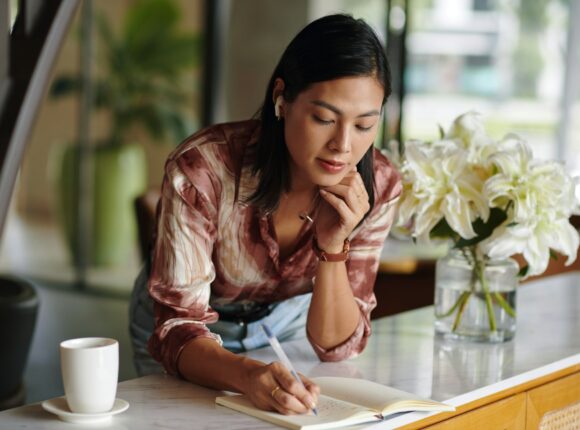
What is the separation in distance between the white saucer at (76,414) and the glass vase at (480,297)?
2.77 ft

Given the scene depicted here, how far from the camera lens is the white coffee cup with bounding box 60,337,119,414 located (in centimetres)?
148

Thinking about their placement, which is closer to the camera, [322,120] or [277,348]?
[277,348]

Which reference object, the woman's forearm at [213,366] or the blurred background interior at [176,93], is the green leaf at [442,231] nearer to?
the woman's forearm at [213,366]

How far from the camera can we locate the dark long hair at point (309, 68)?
177cm

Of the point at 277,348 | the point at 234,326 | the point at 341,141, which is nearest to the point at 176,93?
the point at 234,326

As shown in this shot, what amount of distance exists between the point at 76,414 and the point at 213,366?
274 mm

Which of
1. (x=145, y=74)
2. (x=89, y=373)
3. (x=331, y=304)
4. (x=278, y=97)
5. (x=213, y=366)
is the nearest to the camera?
(x=89, y=373)

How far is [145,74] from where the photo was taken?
6.06 metres

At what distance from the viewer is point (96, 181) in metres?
6.16

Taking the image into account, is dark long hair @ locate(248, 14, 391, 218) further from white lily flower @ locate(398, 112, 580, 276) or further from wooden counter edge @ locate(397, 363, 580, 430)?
wooden counter edge @ locate(397, 363, 580, 430)

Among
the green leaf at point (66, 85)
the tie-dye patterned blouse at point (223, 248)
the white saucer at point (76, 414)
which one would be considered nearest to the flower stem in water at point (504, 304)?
the tie-dye patterned blouse at point (223, 248)

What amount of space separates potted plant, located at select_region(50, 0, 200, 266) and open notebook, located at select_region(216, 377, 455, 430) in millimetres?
4529

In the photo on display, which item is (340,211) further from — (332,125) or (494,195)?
(494,195)

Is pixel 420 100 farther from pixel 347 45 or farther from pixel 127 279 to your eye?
pixel 347 45
